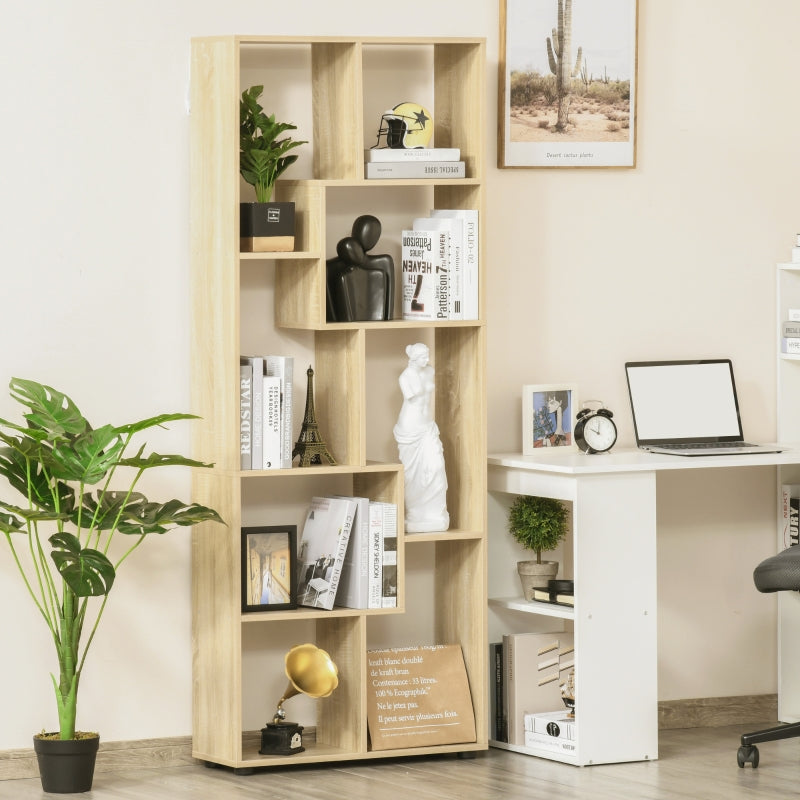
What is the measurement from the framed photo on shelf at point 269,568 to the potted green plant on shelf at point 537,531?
66 centimetres

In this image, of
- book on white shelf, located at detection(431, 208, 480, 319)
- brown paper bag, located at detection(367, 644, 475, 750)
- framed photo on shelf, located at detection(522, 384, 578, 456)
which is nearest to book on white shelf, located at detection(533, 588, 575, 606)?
brown paper bag, located at detection(367, 644, 475, 750)

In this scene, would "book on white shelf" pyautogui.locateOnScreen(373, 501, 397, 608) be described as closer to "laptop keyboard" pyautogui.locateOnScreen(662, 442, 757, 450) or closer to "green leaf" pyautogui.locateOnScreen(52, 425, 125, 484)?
"green leaf" pyautogui.locateOnScreen(52, 425, 125, 484)

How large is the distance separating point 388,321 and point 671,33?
1.29m

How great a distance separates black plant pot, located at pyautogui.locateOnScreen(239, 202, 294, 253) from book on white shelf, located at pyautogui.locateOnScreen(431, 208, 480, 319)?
47 cm

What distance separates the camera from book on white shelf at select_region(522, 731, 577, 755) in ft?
12.7

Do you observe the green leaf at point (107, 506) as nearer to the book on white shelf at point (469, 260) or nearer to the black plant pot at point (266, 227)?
the black plant pot at point (266, 227)

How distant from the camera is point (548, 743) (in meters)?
3.94

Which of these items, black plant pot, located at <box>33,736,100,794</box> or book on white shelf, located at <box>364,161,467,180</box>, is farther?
book on white shelf, located at <box>364,161,467,180</box>

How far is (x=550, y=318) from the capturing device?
14.0ft

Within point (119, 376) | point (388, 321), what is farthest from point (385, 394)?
point (119, 376)

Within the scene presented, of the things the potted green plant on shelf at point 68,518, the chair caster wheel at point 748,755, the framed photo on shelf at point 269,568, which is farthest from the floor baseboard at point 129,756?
the chair caster wheel at point 748,755

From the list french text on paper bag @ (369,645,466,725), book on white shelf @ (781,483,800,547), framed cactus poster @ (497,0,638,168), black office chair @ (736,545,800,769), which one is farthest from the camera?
book on white shelf @ (781,483,800,547)

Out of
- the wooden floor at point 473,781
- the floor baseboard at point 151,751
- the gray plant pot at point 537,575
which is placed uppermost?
the gray plant pot at point 537,575

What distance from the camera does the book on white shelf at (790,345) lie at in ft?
14.3
